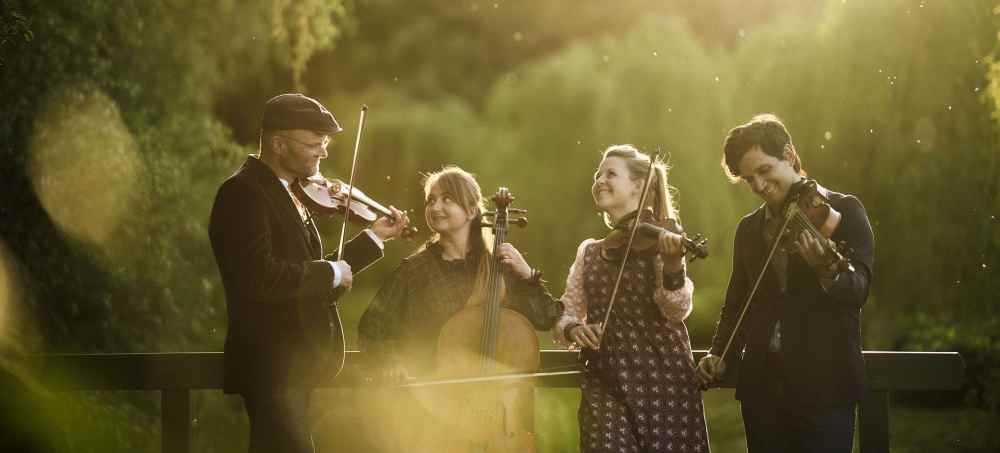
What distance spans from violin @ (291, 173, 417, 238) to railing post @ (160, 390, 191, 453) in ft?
3.12

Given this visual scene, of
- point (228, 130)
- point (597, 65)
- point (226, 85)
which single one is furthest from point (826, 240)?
point (597, 65)

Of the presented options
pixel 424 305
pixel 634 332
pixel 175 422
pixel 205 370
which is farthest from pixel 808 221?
pixel 175 422

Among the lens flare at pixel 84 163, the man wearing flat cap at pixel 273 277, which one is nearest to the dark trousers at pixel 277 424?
the man wearing flat cap at pixel 273 277

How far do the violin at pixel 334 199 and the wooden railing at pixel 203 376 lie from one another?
0.50m

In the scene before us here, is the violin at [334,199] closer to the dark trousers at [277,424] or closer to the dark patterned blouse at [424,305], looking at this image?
the dark patterned blouse at [424,305]

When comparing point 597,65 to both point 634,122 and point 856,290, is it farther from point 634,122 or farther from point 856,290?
point 856,290

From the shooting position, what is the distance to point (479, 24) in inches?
557

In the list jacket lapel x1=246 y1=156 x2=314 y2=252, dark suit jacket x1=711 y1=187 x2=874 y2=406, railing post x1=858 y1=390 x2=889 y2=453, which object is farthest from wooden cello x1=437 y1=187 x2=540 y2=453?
railing post x1=858 y1=390 x2=889 y2=453

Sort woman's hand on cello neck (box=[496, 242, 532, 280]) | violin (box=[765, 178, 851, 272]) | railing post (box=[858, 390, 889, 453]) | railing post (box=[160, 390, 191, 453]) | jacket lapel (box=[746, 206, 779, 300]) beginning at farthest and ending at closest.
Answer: railing post (box=[160, 390, 191, 453])
railing post (box=[858, 390, 889, 453])
woman's hand on cello neck (box=[496, 242, 532, 280])
jacket lapel (box=[746, 206, 779, 300])
violin (box=[765, 178, 851, 272])

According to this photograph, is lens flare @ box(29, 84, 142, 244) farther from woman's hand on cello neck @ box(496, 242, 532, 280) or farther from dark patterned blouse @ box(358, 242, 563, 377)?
woman's hand on cello neck @ box(496, 242, 532, 280)


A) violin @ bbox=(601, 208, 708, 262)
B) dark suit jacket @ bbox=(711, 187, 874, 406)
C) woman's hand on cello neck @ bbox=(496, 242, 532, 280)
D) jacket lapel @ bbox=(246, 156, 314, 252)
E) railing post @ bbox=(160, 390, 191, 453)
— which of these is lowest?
railing post @ bbox=(160, 390, 191, 453)

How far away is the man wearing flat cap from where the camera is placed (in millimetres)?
3189

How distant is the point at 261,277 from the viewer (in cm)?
316

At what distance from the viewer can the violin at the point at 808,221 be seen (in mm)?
2951
